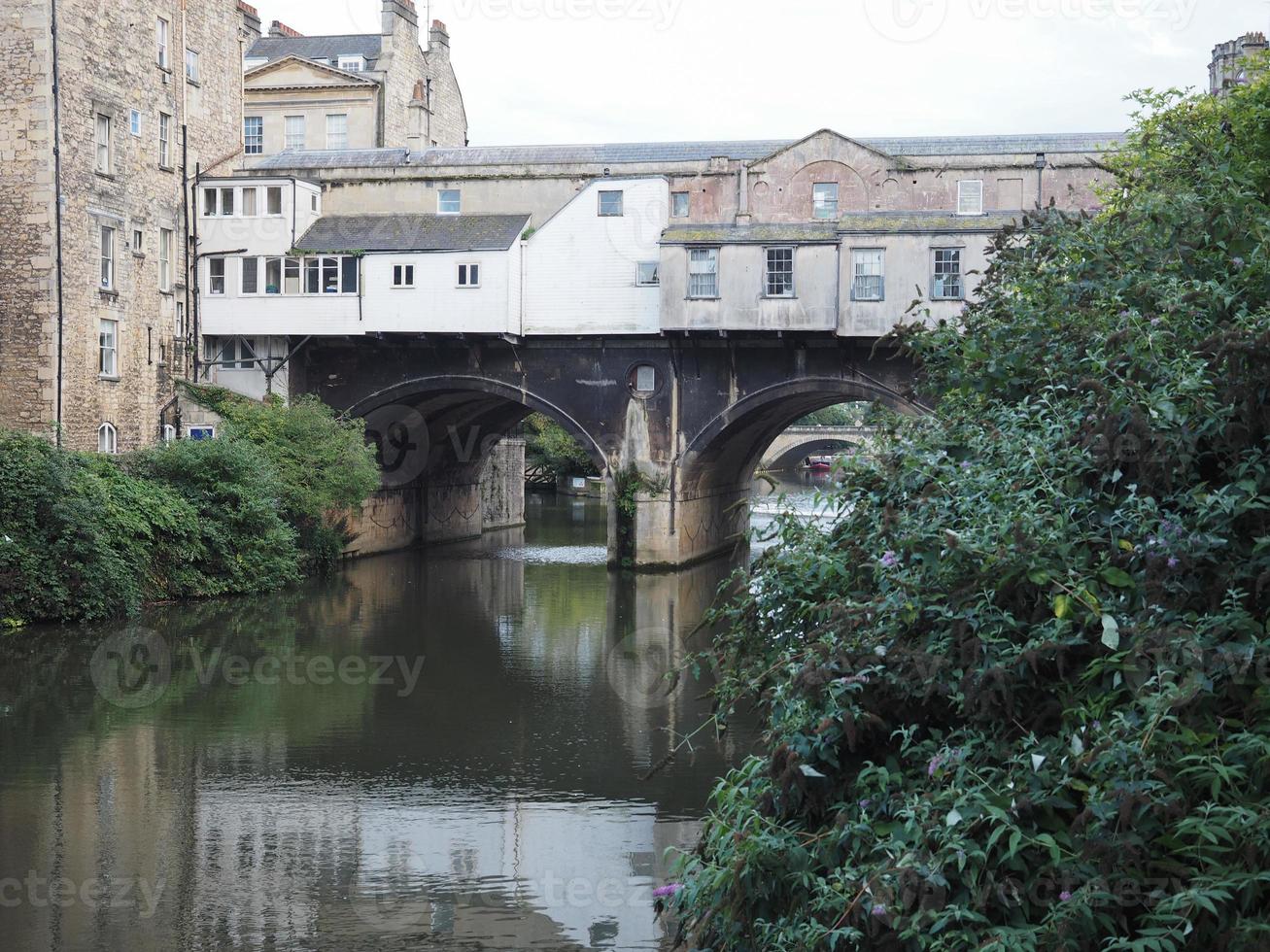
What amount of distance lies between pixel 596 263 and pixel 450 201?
14.1ft

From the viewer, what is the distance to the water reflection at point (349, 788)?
30.7 feet

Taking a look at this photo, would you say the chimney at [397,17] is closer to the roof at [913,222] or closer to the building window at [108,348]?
the building window at [108,348]

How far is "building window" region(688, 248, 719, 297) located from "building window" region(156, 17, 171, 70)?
42.6 feet

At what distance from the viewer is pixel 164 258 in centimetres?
3181

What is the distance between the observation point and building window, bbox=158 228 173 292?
3162cm

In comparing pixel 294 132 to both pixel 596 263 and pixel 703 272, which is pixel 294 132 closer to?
pixel 596 263

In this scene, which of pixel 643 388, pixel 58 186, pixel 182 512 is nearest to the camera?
pixel 182 512

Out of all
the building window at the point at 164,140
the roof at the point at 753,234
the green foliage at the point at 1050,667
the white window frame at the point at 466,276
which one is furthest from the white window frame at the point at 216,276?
A: the green foliage at the point at 1050,667

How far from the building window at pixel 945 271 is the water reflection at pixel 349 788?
→ 34.6 ft

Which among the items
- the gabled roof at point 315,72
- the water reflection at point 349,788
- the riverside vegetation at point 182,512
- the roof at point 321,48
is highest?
the roof at point 321,48

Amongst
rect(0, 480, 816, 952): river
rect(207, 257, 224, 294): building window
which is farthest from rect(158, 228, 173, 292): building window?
rect(0, 480, 816, 952): river

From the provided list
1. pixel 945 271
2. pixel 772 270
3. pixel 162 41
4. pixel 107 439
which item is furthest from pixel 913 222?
pixel 107 439

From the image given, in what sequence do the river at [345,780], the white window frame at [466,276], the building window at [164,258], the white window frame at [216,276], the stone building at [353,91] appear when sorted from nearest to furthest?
the river at [345,780]
the white window frame at [466,276]
the building window at [164,258]
the white window frame at [216,276]
the stone building at [353,91]

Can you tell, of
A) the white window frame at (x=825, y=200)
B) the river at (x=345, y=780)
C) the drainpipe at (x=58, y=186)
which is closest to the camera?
the river at (x=345, y=780)
